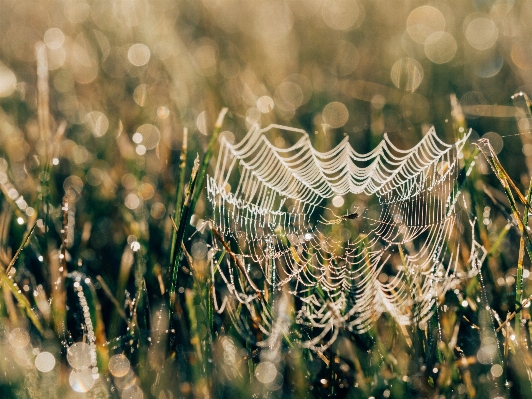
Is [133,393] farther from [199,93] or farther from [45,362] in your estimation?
[199,93]

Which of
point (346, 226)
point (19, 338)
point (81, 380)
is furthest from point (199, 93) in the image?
point (81, 380)

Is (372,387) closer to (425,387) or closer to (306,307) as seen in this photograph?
(425,387)

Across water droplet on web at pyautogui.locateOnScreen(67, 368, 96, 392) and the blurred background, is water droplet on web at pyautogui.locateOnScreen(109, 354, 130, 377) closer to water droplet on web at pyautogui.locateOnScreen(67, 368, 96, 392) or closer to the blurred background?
water droplet on web at pyautogui.locateOnScreen(67, 368, 96, 392)

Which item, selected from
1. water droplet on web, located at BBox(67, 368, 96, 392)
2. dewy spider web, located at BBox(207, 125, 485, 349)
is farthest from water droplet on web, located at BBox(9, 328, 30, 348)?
dewy spider web, located at BBox(207, 125, 485, 349)

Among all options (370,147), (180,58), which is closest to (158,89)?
(180,58)

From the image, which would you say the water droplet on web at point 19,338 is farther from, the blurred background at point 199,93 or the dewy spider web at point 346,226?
the dewy spider web at point 346,226

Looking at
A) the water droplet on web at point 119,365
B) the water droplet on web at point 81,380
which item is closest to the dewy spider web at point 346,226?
the water droplet on web at point 119,365
